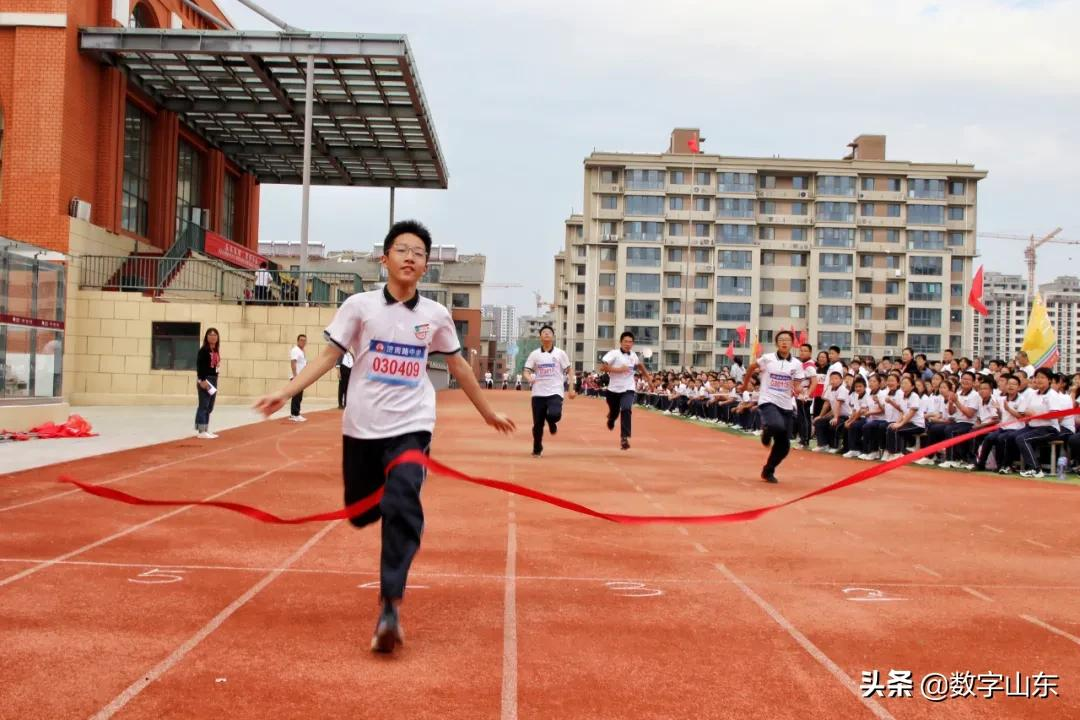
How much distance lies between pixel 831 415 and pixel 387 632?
14.8 m

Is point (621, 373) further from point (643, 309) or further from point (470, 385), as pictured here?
point (643, 309)

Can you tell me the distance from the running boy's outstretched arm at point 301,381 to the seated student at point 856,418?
13493 millimetres

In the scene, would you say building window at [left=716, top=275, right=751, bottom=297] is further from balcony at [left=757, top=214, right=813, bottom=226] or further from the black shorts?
the black shorts

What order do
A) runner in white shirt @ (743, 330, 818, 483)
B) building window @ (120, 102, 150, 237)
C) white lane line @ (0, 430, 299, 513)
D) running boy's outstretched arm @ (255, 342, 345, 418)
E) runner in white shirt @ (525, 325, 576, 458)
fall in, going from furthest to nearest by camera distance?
1. building window @ (120, 102, 150, 237)
2. runner in white shirt @ (525, 325, 576, 458)
3. runner in white shirt @ (743, 330, 818, 483)
4. white lane line @ (0, 430, 299, 513)
5. running boy's outstretched arm @ (255, 342, 345, 418)

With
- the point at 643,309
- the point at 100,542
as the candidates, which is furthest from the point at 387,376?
the point at 643,309

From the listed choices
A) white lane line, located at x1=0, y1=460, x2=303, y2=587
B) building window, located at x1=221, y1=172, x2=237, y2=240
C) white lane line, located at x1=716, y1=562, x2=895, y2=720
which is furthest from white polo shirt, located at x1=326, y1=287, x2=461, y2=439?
building window, located at x1=221, y1=172, x2=237, y2=240

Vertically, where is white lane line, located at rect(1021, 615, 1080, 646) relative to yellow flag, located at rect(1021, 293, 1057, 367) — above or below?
below

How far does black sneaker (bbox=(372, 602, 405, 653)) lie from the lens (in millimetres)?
4281

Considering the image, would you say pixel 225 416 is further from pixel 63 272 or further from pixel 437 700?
pixel 437 700

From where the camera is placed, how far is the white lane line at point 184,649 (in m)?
3.62

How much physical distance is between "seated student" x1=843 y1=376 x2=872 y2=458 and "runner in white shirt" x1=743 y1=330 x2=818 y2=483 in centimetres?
555

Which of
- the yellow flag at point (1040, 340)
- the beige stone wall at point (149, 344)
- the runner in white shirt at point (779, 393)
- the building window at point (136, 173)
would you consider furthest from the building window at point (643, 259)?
the runner in white shirt at point (779, 393)

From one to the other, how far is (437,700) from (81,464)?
916cm

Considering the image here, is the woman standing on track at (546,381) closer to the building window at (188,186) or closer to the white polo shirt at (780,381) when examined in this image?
the white polo shirt at (780,381)
